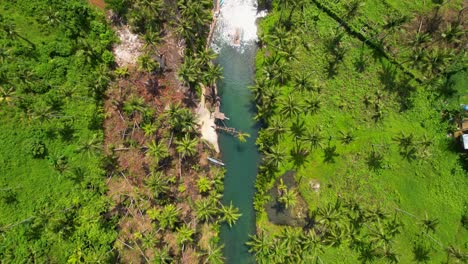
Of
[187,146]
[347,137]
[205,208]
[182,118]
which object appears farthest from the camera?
[347,137]

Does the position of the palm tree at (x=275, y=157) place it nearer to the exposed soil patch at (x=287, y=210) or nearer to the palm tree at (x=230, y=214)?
the exposed soil patch at (x=287, y=210)

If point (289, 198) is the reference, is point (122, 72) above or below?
above

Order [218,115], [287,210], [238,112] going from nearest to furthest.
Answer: [287,210], [218,115], [238,112]

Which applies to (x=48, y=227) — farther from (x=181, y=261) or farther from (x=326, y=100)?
(x=326, y=100)

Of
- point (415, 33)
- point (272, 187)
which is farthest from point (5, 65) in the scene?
point (415, 33)

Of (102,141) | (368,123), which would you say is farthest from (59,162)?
(368,123)

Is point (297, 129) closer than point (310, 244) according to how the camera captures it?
No

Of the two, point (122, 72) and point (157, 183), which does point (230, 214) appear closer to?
point (157, 183)
